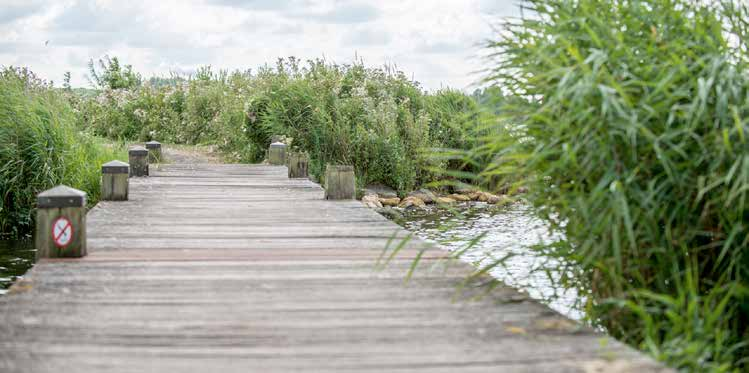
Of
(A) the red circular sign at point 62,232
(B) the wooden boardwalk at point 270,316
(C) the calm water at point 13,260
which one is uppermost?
(A) the red circular sign at point 62,232

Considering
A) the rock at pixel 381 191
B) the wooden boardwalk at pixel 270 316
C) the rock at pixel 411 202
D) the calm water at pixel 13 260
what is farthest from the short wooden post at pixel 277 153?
the wooden boardwalk at pixel 270 316

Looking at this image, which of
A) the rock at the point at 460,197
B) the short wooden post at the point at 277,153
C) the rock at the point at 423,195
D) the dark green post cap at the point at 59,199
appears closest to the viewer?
the dark green post cap at the point at 59,199

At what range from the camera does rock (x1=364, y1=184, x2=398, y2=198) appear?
13133 millimetres

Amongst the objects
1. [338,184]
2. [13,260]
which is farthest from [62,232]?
[13,260]

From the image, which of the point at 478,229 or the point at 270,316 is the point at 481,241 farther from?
the point at 270,316

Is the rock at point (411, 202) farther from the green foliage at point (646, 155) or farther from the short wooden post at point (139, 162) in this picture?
the green foliage at point (646, 155)

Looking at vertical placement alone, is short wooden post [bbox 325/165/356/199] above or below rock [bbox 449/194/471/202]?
above

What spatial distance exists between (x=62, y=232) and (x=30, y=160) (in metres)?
5.17

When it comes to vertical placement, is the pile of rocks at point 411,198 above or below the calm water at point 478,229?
above

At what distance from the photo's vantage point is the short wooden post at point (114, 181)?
23.5 ft

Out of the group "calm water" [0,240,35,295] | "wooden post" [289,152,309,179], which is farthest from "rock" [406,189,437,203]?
"calm water" [0,240,35,295]

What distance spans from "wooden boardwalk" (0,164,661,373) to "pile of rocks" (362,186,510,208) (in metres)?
7.15

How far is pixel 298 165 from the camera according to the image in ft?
32.5

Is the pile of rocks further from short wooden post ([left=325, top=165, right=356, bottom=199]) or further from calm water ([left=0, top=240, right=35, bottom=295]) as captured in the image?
calm water ([left=0, top=240, right=35, bottom=295])
